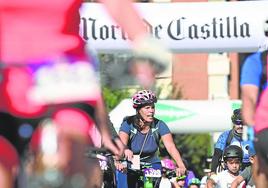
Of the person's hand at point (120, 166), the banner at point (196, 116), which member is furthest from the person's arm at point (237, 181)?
the banner at point (196, 116)

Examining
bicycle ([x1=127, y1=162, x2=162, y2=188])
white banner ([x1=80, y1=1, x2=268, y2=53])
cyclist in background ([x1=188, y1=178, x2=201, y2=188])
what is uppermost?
white banner ([x1=80, y1=1, x2=268, y2=53])

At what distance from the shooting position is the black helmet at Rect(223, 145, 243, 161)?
10.6m

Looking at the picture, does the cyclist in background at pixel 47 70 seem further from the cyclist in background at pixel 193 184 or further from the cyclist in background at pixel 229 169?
the cyclist in background at pixel 193 184

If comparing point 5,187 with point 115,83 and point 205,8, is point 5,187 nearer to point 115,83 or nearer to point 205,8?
point 115,83

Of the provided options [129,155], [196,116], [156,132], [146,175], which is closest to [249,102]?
[129,155]

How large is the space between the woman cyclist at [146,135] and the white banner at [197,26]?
4.71 m

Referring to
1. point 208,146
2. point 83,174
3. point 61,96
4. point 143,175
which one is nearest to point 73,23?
point 61,96

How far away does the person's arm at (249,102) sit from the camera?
20.3 feet

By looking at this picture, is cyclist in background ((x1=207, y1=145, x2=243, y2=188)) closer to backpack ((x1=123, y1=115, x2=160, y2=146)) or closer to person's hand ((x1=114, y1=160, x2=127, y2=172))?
backpack ((x1=123, y1=115, x2=160, y2=146))


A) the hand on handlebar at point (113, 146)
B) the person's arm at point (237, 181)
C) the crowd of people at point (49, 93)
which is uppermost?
the crowd of people at point (49, 93)

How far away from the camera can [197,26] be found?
15.3m

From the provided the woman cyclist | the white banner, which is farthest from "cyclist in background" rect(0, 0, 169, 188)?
the white banner

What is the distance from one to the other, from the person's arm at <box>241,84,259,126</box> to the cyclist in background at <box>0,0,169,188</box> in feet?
8.06

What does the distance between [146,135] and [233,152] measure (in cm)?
105
